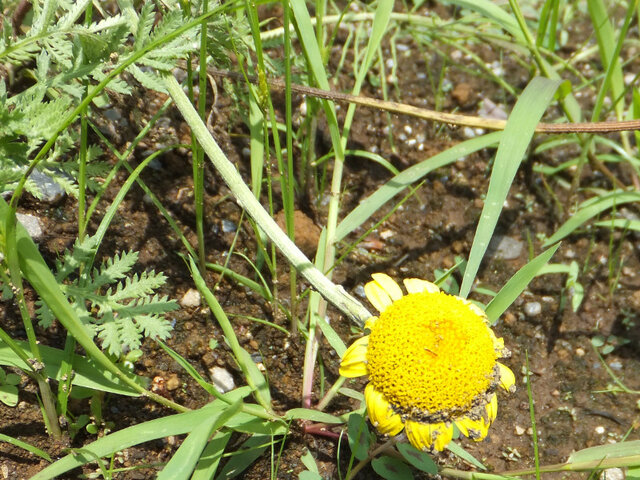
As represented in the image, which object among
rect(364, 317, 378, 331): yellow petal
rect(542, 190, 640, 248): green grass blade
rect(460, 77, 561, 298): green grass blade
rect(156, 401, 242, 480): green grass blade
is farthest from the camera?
rect(542, 190, 640, 248): green grass blade

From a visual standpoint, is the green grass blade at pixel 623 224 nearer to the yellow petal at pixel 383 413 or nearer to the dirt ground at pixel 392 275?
the dirt ground at pixel 392 275

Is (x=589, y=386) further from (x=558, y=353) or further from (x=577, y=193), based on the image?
(x=577, y=193)

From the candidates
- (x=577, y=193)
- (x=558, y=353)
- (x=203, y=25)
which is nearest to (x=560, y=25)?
(x=577, y=193)

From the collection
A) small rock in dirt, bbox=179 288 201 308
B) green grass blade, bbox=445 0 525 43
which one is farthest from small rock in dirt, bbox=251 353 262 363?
green grass blade, bbox=445 0 525 43

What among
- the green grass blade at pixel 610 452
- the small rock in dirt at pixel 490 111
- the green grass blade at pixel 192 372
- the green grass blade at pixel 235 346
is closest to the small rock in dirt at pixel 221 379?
the green grass blade at pixel 235 346

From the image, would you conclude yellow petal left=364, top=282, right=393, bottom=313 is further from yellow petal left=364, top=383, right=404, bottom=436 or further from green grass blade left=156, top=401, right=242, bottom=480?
green grass blade left=156, top=401, right=242, bottom=480
